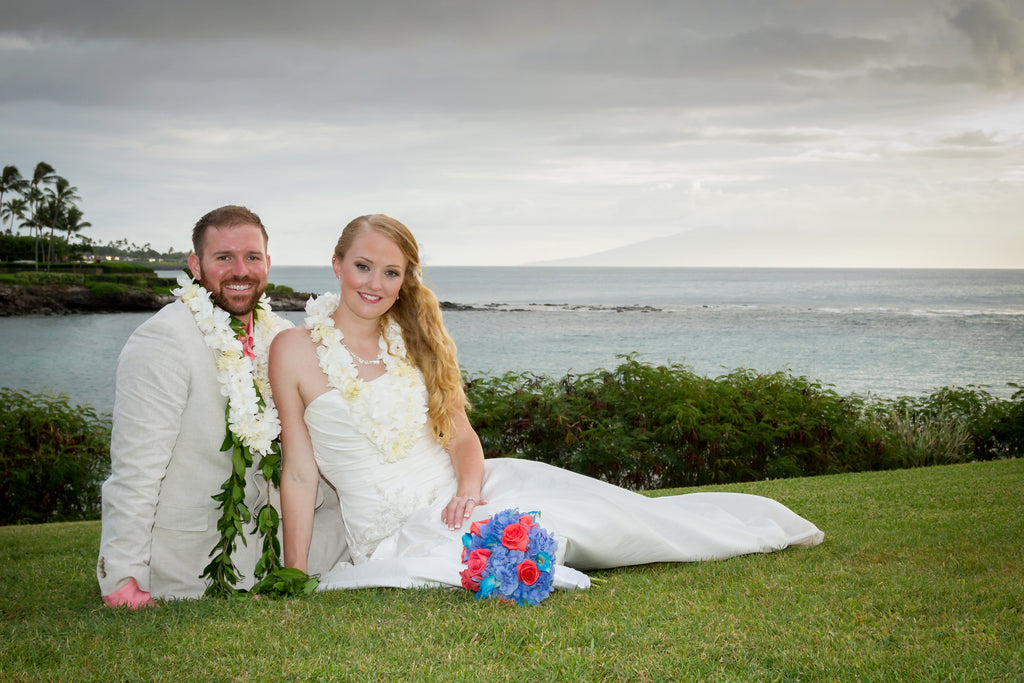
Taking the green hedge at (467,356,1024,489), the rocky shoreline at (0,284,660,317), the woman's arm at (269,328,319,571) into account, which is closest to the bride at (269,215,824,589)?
the woman's arm at (269,328,319,571)

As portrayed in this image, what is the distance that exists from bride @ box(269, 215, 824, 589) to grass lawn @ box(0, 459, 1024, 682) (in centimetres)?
20

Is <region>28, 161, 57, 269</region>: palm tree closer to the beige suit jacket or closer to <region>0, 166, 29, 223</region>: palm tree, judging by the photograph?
<region>0, 166, 29, 223</region>: palm tree

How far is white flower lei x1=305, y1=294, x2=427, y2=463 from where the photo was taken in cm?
422

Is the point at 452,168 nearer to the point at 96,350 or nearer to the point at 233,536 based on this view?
the point at 96,350

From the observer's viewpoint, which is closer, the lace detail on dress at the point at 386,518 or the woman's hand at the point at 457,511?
the woman's hand at the point at 457,511

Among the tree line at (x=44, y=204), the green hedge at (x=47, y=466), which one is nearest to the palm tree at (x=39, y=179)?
the tree line at (x=44, y=204)

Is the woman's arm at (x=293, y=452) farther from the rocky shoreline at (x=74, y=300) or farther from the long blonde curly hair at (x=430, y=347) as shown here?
the rocky shoreline at (x=74, y=300)

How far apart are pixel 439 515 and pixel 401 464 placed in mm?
406

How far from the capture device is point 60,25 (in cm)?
1855

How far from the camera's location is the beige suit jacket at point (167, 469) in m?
3.56

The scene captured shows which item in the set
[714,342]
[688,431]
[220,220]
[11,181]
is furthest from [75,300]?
[220,220]

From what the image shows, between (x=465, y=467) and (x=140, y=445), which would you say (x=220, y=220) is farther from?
(x=465, y=467)

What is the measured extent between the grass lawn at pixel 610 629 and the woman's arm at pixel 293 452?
394 millimetres

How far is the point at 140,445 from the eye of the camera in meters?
3.56
